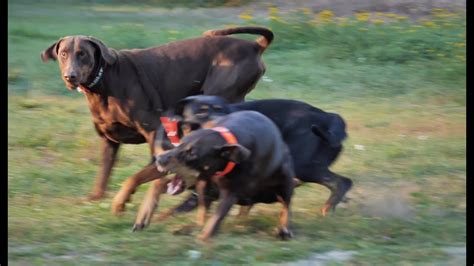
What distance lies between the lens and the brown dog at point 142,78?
735cm

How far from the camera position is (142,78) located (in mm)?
7676

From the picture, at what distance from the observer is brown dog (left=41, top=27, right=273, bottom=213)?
7.35m

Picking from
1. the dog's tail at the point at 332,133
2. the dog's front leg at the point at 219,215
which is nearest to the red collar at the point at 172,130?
the dog's front leg at the point at 219,215

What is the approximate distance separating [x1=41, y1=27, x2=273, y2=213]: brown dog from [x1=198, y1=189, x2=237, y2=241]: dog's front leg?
1.05m

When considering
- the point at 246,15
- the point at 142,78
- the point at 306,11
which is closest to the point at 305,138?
the point at 142,78

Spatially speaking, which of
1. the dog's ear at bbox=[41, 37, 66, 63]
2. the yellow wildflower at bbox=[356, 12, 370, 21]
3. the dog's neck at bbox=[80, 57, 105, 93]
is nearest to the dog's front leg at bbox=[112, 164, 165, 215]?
the dog's neck at bbox=[80, 57, 105, 93]

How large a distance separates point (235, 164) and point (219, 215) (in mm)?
363

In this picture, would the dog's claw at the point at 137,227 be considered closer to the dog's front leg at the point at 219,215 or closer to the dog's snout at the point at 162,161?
the dog's front leg at the point at 219,215

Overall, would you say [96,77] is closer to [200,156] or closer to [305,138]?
[305,138]

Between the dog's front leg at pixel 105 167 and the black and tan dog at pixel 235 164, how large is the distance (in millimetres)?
1199
